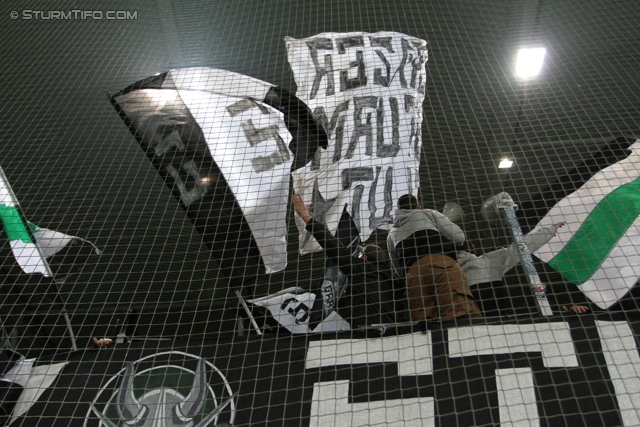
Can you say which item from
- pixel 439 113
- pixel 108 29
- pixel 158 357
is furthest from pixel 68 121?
pixel 439 113

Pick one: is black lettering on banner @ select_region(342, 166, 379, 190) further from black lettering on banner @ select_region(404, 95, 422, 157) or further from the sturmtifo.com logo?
the sturmtifo.com logo

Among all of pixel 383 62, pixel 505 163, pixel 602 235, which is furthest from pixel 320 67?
pixel 602 235

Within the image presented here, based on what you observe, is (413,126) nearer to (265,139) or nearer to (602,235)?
(265,139)

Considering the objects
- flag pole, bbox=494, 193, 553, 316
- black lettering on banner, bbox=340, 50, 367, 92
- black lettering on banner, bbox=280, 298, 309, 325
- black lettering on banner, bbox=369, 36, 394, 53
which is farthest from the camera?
black lettering on banner, bbox=369, 36, 394, 53

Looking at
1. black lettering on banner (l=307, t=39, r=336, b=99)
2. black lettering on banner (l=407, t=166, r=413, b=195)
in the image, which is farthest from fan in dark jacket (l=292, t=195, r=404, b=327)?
black lettering on banner (l=307, t=39, r=336, b=99)

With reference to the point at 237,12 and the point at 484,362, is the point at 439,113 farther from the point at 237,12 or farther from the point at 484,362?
the point at 484,362

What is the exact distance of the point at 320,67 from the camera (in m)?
2.78

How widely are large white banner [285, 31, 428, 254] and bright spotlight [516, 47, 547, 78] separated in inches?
17.9

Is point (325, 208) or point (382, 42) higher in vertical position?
point (382, 42)

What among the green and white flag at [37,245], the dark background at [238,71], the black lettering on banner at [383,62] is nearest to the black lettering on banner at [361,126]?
the black lettering on banner at [383,62]

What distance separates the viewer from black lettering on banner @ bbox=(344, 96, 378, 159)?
2.54 m

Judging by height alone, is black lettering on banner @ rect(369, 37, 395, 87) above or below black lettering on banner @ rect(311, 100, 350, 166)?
above

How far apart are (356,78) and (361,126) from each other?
28 cm

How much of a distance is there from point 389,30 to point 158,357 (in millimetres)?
1994
